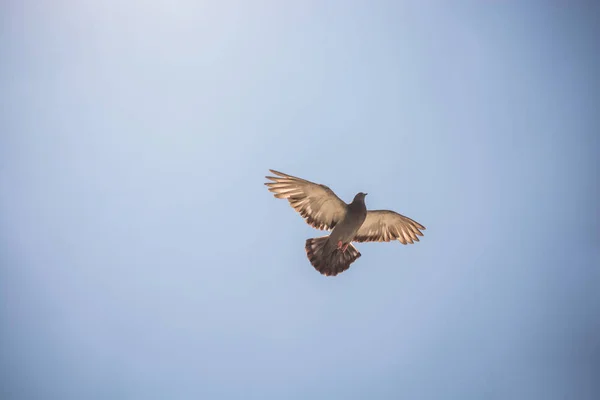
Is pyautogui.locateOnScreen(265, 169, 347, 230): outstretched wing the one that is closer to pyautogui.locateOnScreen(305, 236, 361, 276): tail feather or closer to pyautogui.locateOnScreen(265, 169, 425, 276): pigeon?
pyautogui.locateOnScreen(265, 169, 425, 276): pigeon

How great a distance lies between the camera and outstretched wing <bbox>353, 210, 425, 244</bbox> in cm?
848

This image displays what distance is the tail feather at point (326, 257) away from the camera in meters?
7.64

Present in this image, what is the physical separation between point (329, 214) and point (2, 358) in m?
12.6

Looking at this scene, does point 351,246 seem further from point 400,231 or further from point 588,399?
point 588,399

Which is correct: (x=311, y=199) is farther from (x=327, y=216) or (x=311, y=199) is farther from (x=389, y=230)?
(x=389, y=230)

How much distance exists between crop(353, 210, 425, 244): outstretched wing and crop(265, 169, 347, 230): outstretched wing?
0.82m

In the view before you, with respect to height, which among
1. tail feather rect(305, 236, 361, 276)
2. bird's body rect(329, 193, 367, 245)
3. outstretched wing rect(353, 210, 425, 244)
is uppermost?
outstretched wing rect(353, 210, 425, 244)

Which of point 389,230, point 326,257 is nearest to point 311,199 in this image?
point 326,257

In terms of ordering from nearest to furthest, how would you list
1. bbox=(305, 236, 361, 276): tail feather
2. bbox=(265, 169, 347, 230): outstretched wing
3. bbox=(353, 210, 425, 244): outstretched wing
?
1. bbox=(265, 169, 347, 230): outstretched wing
2. bbox=(305, 236, 361, 276): tail feather
3. bbox=(353, 210, 425, 244): outstretched wing

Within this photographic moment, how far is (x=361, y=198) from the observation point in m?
7.51

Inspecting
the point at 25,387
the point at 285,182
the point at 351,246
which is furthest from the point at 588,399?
the point at 25,387

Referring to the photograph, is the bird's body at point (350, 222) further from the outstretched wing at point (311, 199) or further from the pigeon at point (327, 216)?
the outstretched wing at point (311, 199)

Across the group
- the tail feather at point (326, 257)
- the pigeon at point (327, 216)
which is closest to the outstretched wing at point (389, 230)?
the pigeon at point (327, 216)

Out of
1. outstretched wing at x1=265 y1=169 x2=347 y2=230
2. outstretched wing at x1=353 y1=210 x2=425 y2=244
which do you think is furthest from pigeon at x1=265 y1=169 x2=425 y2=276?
outstretched wing at x1=353 y1=210 x2=425 y2=244
